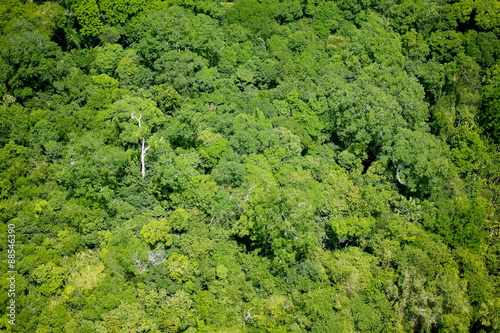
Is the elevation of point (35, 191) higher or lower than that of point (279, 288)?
higher

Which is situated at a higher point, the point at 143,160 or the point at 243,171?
the point at 243,171

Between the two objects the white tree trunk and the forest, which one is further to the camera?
the white tree trunk

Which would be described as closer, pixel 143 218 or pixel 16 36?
pixel 143 218

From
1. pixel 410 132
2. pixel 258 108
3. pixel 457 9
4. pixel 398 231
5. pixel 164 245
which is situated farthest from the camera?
pixel 457 9

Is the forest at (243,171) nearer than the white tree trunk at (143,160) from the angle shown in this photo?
Yes

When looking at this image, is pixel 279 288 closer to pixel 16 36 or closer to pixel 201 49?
pixel 201 49

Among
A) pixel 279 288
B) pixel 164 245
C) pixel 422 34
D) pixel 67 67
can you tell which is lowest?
pixel 279 288

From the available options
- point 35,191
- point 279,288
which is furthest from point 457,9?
point 35,191

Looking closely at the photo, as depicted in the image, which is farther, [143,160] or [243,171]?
[243,171]
